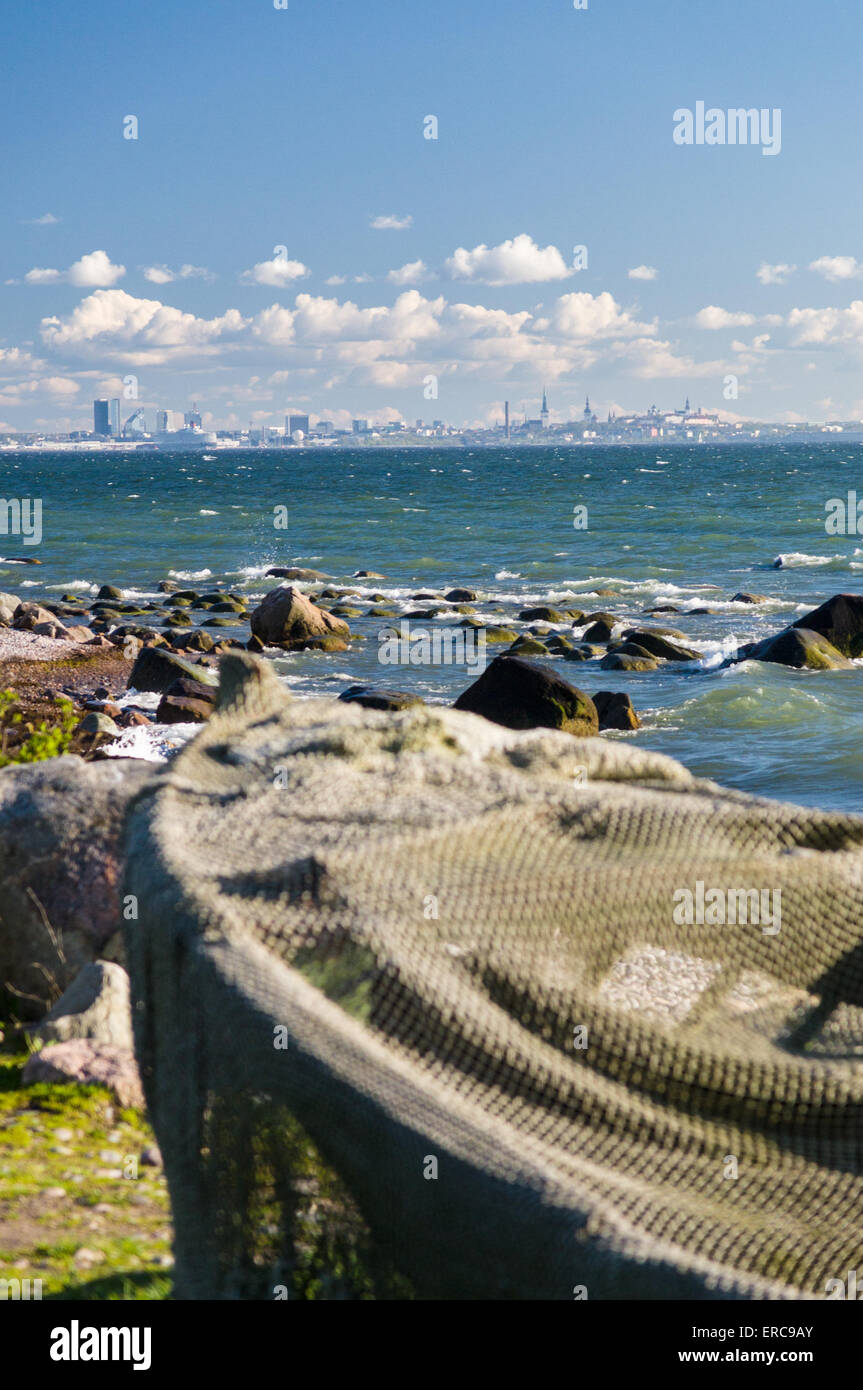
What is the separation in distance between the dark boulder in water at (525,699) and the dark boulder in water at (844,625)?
27.1 feet

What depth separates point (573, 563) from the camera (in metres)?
38.4

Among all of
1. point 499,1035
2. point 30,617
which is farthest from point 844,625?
point 499,1035

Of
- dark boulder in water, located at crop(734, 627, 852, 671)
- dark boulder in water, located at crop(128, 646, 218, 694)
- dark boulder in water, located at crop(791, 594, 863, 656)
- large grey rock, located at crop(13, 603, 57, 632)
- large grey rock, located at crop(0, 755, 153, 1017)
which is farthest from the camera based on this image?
large grey rock, located at crop(13, 603, 57, 632)

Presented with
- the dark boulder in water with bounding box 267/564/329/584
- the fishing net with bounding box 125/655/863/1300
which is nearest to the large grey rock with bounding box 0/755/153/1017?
the fishing net with bounding box 125/655/863/1300

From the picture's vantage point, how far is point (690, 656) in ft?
70.8

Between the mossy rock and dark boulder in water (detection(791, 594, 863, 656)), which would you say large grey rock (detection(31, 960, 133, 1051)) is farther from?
dark boulder in water (detection(791, 594, 863, 656))

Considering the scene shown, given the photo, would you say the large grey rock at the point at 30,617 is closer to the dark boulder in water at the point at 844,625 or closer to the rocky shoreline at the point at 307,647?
the rocky shoreline at the point at 307,647

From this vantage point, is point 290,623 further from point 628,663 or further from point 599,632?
point 628,663

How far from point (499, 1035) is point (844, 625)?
65.8 feet

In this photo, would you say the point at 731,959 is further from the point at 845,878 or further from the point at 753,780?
the point at 753,780

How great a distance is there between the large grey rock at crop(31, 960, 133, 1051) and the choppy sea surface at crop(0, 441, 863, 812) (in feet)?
30.1

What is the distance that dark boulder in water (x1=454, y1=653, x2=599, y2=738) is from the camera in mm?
14742
